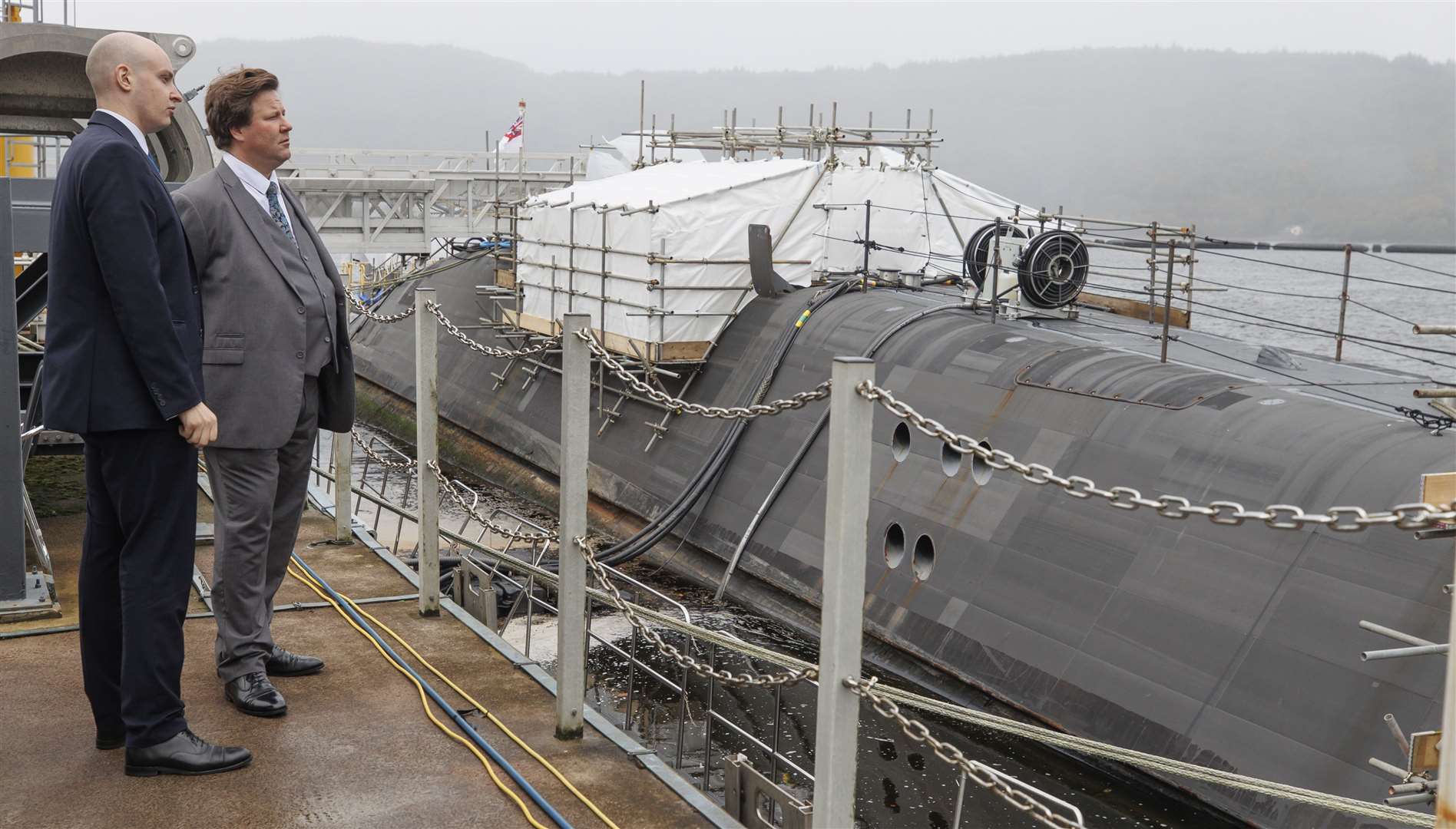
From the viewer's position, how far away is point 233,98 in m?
5.96

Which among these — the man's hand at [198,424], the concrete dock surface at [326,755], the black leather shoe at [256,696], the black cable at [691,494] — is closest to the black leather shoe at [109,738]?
the concrete dock surface at [326,755]

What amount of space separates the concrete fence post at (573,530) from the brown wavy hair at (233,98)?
5.39 feet

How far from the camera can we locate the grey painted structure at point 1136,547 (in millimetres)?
8695

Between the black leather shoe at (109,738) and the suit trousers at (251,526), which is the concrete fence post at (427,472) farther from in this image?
the black leather shoe at (109,738)

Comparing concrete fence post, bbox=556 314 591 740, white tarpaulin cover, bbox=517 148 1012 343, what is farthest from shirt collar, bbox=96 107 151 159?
white tarpaulin cover, bbox=517 148 1012 343

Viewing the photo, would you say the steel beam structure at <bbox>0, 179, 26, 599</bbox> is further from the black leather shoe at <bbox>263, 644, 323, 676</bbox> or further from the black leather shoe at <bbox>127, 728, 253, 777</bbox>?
the black leather shoe at <bbox>127, 728, 253, 777</bbox>

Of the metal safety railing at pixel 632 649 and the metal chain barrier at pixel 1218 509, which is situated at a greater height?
the metal chain barrier at pixel 1218 509

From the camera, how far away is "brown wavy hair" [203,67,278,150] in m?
5.95

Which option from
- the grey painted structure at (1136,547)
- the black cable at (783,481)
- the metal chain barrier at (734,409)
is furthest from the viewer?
the black cable at (783,481)

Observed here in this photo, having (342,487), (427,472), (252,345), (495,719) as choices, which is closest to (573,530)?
(495,719)

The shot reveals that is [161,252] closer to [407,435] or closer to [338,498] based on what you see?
[338,498]

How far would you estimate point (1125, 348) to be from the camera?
13789 mm

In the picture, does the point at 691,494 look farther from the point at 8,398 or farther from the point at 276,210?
the point at 276,210

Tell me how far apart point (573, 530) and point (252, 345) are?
5.29 ft
